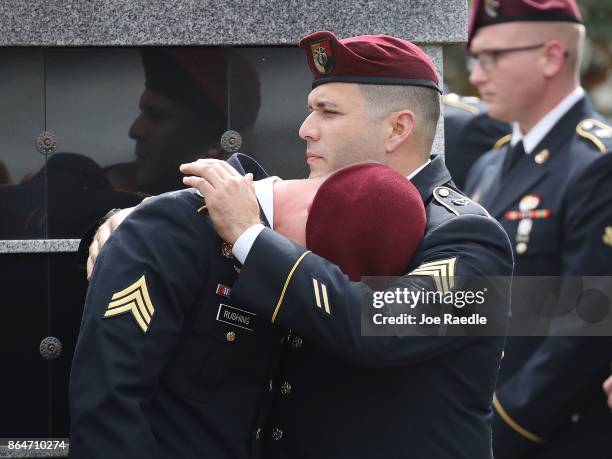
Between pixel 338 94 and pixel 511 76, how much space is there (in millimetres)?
2401

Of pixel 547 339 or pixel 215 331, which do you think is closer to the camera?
pixel 215 331

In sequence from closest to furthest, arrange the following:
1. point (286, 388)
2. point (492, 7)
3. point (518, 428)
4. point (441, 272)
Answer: point (441, 272)
point (286, 388)
point (518, 428)
point (492, 7)

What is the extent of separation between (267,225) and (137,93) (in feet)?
4.50

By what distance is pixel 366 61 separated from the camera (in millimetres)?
3674

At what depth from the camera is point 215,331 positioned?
338cm

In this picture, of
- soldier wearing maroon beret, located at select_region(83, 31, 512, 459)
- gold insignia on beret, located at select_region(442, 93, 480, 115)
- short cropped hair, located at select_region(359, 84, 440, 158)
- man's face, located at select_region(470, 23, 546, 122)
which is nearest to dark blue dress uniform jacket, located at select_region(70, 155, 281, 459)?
soldier wearing maroon beret, located at select_region(83, 31, 512, 459)

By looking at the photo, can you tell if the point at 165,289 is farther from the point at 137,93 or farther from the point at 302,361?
the point at 137,93

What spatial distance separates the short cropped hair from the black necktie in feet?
7.90

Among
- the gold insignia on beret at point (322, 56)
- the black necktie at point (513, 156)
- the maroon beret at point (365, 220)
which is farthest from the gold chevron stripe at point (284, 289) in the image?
the black necktie at point (513, 156)

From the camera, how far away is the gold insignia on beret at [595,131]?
5.79 metres

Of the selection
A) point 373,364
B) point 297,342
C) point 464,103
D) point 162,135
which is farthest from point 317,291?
point 464,103

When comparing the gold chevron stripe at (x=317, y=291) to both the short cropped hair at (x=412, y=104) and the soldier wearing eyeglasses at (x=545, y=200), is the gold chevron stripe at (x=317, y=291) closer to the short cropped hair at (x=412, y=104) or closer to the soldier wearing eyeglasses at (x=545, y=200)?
the short cropped hair at (x=412, y=104)

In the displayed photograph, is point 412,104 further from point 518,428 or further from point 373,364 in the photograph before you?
point 518,428

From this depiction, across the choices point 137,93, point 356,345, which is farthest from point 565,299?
point 356,345
